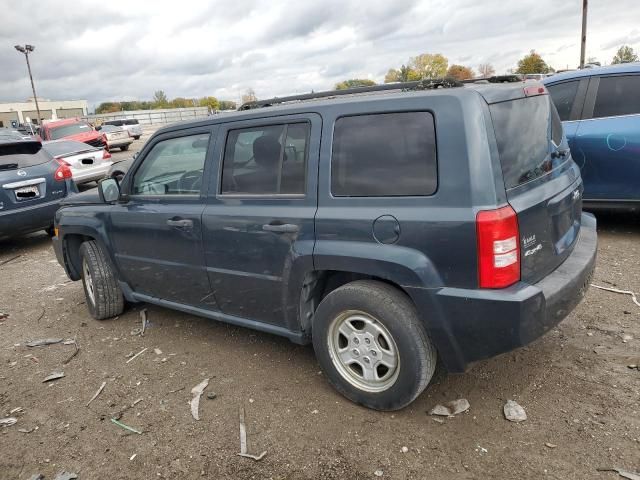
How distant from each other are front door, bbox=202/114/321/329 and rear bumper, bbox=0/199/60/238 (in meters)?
5.15

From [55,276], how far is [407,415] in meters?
5.27

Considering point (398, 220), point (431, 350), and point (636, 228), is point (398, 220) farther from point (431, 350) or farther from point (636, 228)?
point (636, 228)

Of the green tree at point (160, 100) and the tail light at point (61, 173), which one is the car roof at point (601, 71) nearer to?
the tail light at point (61, 173)

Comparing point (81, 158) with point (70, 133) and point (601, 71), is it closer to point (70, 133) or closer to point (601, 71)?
point (70, 133)

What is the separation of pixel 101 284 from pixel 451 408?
10.9ft

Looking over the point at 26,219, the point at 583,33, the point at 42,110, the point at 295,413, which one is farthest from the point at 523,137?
the point at 42,110

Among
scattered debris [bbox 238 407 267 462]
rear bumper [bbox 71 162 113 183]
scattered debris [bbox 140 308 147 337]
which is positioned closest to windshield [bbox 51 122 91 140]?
rear bumper [bbox 71 162 113 183]

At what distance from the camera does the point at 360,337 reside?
114 inches

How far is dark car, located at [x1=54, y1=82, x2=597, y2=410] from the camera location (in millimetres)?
2457

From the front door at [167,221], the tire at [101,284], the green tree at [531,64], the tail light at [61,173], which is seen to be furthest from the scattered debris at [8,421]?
the green tree at [531,64]

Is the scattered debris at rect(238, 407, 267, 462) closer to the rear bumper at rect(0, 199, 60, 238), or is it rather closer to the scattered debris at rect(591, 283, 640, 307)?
the scattered debris at rect(591, 283, 640, 307)

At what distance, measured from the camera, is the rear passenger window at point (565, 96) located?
5.81 meters

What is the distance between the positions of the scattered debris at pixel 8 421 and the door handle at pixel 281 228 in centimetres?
206

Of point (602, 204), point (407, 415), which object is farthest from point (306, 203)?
point (602, 204)
